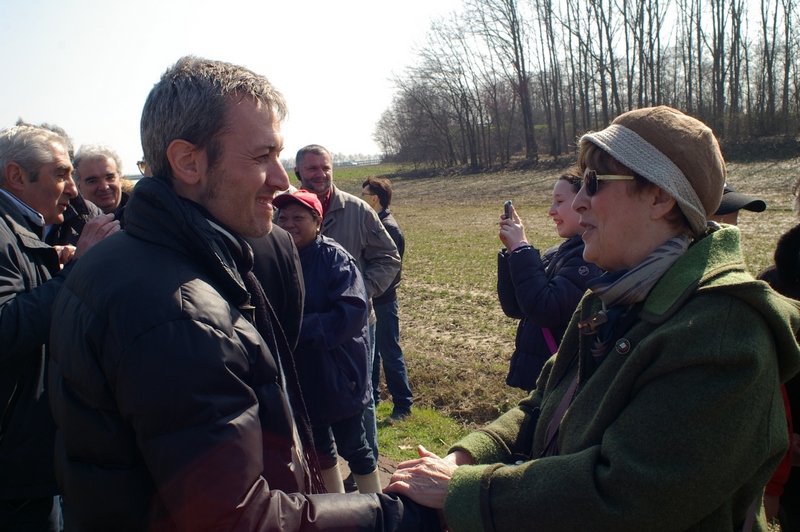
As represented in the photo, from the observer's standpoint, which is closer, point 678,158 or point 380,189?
point 678,158

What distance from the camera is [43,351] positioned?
263cm

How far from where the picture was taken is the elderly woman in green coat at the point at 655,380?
1.43 metres

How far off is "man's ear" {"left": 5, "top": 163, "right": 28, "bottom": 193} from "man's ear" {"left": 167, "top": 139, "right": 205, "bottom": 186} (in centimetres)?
180

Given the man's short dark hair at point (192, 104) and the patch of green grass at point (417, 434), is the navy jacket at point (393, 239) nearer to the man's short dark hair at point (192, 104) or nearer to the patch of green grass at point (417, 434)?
the patch of green grass at point (417, 434)

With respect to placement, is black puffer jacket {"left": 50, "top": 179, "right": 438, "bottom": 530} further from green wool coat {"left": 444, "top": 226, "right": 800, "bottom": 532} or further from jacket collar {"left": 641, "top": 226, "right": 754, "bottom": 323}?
jacket collar {"left": 641, "top": 226, "right": 754, "bottom": 323}

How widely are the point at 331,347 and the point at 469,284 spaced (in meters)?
7.30

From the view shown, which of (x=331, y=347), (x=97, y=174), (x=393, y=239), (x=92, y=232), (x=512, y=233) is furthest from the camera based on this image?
(x=393, y=239)

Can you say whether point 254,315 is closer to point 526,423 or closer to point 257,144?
point 257,144

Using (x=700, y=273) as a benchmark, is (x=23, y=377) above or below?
below

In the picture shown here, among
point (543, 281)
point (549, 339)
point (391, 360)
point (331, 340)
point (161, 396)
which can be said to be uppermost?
point (161, 396)

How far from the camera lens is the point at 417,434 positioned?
4.90 m

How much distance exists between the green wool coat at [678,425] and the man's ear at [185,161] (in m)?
1.26

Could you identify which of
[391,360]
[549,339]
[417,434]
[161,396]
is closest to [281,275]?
[161,396]

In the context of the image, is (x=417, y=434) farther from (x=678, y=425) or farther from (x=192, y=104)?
(x=192, y=104)
